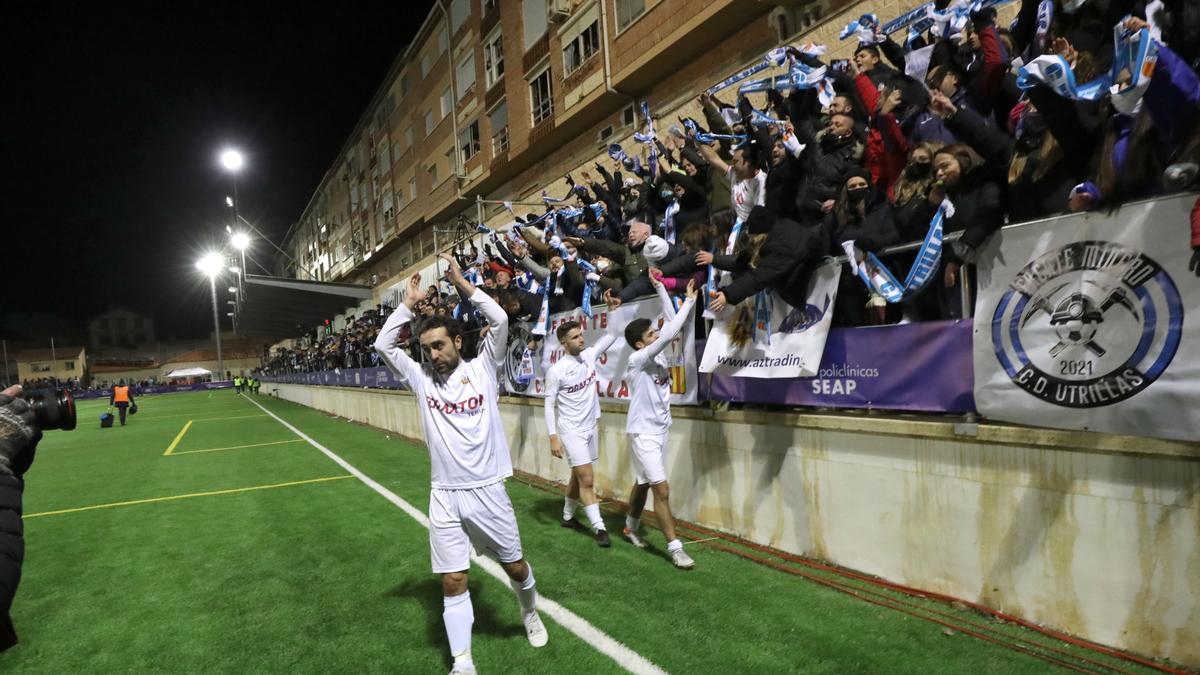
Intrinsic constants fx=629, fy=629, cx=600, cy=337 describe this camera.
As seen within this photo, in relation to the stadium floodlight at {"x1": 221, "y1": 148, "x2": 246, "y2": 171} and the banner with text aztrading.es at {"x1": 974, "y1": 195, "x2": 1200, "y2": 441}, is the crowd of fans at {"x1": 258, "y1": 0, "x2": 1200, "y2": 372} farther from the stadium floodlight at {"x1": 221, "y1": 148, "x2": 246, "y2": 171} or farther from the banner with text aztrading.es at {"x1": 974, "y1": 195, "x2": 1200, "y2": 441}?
the stadium floodlight at {"x1": 221, "y1": 148, "x2": 246, "y2": 171}

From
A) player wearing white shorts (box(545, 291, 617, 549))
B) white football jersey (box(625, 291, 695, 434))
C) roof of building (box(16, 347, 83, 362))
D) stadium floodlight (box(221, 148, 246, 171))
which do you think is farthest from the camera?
roof of building (box(16, 347, 83, 362))

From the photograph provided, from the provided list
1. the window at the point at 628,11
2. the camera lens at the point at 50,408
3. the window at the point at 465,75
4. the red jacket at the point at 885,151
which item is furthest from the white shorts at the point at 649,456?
the window at the point at 465,75

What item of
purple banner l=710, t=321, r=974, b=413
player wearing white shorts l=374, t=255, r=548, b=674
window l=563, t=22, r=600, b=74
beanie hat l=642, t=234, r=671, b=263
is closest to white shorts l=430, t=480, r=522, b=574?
player wearing white shorts l=374, t=255, r=548, b=674

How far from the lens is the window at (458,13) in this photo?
99.3 ft

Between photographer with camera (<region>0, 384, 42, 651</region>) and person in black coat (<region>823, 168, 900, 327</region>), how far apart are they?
5.20 metres

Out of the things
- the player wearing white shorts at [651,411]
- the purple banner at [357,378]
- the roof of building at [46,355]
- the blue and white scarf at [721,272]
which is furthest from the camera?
the roof of building at [46,355]

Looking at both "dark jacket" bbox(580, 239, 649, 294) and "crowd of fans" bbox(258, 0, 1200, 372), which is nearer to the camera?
"crowd of fans" bbox(258, 0, 1200, 372)

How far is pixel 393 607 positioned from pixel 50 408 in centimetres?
300

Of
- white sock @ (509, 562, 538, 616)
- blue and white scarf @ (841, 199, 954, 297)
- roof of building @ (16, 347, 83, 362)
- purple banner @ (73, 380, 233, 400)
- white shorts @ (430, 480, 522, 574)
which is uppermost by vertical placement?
roof of building @ (16, 347, 83, 362)

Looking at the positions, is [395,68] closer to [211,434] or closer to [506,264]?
[211,434]

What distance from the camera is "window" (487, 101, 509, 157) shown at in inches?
1080

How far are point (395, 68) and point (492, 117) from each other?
16246 mm

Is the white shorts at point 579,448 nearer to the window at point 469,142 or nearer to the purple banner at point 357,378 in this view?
the purple banner at point 357,378

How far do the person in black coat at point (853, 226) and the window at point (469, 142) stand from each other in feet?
88.5
